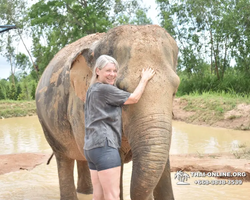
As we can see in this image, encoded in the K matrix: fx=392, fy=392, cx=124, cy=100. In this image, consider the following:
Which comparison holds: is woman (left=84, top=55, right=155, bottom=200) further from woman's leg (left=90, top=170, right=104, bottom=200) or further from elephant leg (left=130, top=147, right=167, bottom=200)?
elephant leg (left=130, top=147, right=167, bottom=200)

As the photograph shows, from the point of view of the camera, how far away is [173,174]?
620 centimetres

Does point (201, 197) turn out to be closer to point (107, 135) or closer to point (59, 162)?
point (59, 162)

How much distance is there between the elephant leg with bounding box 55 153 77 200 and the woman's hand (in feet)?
7.65

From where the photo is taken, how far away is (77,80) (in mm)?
3568

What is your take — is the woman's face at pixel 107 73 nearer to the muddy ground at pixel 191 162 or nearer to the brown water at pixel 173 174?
the brown water at pixel 173 174

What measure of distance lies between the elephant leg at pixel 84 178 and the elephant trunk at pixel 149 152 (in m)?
2.86

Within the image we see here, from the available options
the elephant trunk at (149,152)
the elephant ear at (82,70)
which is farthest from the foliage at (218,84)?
the elephant trunk at (149,152)

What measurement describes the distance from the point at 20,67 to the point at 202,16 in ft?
64.8

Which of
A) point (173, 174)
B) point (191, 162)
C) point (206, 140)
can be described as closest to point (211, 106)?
point (206, 140)

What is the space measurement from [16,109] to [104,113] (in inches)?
720

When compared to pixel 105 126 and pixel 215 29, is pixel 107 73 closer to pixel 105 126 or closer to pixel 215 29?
pixel 105 126

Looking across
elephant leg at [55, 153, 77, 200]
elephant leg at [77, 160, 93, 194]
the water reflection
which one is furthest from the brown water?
elephant leg at [55, 153, 77, 200]

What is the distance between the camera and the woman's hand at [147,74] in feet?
9.44

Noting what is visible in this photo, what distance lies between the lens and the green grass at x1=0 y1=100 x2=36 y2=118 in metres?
19.8
